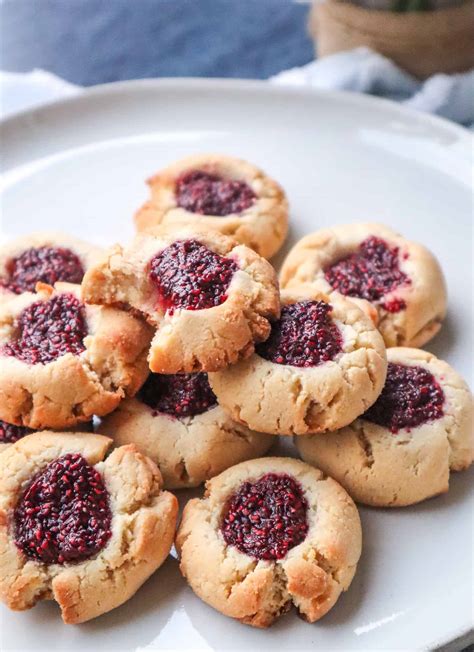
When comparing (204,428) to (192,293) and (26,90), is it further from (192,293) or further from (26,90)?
(26,90)

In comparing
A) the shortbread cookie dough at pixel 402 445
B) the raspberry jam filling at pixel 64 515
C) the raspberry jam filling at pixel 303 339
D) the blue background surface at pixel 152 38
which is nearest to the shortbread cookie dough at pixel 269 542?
the shortbread cookie dough at pixel 402 445

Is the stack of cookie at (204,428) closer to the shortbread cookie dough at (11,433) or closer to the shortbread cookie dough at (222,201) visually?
the shortbread cookie dough at (11,433)

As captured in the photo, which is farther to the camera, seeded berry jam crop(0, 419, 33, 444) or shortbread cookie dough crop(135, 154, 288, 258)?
shortbread cookie dough crop(135, 154, 288, 258)

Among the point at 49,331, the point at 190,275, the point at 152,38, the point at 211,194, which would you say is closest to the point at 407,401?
the point at 190,275

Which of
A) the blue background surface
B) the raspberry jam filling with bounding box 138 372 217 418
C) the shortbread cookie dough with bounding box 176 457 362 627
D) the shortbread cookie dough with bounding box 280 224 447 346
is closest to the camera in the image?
the shortbread cookie dough with bounding box 176 457 362 627

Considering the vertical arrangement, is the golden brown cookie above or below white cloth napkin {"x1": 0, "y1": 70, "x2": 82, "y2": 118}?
above

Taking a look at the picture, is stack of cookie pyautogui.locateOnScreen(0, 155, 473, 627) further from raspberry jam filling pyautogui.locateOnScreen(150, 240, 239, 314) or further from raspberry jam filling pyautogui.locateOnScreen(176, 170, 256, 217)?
raspberry jam filling pyautogui.locateOnScreen(176, 170, 256, 217)

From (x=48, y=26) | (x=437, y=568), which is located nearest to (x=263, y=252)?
(x=437, y=568)

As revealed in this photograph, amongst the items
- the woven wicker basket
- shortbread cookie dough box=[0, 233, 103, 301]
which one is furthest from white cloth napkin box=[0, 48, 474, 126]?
shortbread cookie dough box=[0, 233, 103, 301]
